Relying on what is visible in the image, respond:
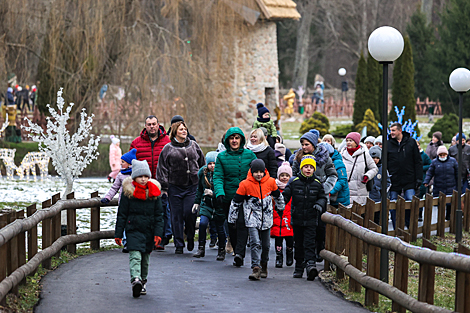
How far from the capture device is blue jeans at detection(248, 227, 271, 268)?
342 inches

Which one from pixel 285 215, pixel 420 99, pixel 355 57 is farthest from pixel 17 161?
pixel 355 57

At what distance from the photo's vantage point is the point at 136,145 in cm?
1061

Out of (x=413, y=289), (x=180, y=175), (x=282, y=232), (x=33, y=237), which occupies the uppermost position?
(x=180, y=175)

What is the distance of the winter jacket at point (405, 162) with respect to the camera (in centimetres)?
1279

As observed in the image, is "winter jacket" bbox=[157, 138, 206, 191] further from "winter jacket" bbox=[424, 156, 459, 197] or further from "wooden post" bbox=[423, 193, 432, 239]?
"winter jacket" bbox=[424, 156, 459, 197]

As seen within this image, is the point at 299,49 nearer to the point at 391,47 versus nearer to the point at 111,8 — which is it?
the point at 111,8

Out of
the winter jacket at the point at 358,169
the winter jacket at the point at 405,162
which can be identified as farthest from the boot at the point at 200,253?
the winter jacket at the point at 405,162

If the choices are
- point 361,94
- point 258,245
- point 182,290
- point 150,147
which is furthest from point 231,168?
point 361,94

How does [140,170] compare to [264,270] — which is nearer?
[140,170]

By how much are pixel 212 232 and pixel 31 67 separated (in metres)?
13.7

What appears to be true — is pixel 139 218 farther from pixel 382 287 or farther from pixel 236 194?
pixel 382 287

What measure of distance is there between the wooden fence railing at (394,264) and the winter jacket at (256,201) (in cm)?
73

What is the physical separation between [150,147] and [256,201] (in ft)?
7.88

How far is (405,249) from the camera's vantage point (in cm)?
647
